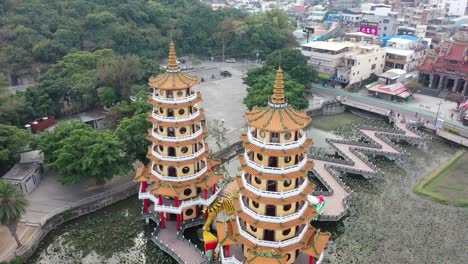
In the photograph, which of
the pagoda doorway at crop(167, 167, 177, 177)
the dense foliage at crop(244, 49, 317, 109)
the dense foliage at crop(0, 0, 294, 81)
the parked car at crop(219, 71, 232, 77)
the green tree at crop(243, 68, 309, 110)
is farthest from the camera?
the parked car at crop(219, 71, 232, 77)

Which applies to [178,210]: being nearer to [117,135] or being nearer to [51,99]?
[117,135]

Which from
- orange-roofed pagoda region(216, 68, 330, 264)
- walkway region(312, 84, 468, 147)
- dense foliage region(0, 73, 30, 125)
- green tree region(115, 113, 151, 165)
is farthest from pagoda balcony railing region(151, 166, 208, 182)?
walkway region(312, 84, 468, 147)

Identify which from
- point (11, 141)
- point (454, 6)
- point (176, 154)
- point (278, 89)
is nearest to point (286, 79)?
point (176, 154)

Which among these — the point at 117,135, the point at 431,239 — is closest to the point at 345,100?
the point at 431,239

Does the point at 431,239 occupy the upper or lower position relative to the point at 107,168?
lower

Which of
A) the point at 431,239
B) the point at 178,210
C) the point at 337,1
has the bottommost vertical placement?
the point at 431,239

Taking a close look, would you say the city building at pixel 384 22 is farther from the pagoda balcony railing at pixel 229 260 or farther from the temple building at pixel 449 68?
the pagoda balcony railing at pixel 229 260

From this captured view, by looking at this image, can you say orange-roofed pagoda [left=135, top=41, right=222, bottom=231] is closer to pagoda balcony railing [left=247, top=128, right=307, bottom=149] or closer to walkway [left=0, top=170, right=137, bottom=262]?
walkway [left=0, top=170, right=137, bottom=262]
